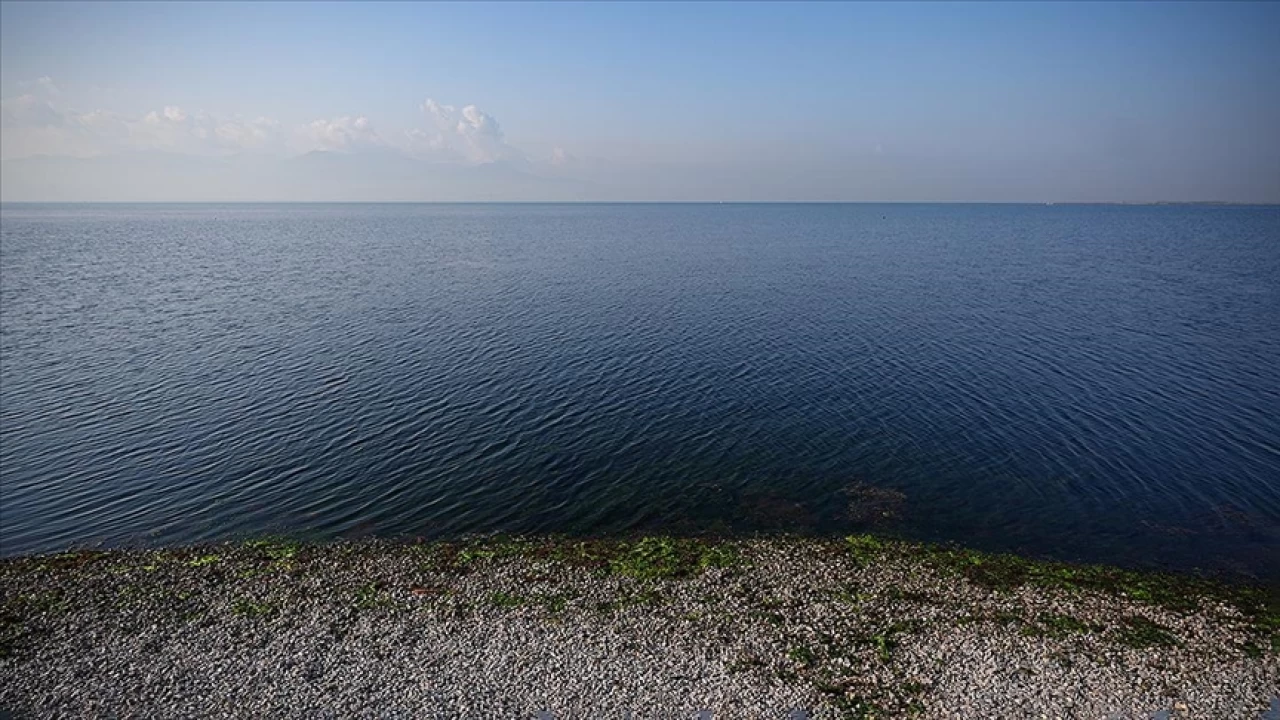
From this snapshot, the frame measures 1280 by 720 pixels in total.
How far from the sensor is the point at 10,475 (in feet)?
103

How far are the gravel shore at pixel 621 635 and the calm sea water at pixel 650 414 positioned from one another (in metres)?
2.95

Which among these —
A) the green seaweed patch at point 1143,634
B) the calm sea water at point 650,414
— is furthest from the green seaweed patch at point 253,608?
the green seaweed patch at point 1143,634

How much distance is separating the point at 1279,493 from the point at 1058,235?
190 metres

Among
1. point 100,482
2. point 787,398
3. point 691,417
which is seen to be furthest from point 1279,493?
point 100,482

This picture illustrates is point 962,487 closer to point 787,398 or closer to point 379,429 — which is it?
point 787,398

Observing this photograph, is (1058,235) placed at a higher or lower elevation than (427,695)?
higher

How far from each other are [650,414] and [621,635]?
1992 centimetres

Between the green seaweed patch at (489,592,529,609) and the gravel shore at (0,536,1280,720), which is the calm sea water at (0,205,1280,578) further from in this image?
the green seaweed patch at (489,592,529,609)

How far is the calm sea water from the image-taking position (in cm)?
2845

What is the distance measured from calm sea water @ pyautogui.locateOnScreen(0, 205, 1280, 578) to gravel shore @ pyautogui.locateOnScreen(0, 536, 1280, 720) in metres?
2.95

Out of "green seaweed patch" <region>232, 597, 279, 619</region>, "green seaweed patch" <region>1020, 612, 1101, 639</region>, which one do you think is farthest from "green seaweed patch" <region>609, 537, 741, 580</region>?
"green seaweed patch" <region>232, 597, 279, 619</region>

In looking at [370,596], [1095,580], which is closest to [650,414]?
[370,596]

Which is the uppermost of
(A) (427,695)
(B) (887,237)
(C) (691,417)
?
(B) (887,237)

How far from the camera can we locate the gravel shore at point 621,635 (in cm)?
1747
